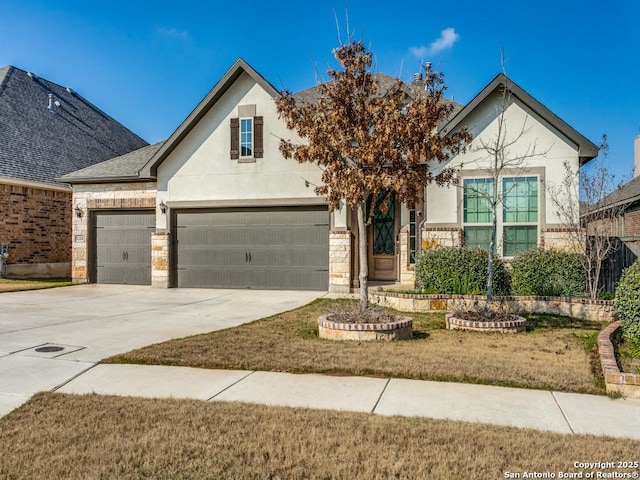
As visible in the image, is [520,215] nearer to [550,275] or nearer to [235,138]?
[550,275]

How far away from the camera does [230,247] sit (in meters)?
14.8

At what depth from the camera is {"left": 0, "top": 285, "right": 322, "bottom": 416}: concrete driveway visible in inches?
223

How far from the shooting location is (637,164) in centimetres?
2289

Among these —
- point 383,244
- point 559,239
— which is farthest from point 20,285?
point 559,239

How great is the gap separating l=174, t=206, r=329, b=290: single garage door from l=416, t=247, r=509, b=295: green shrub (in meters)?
3.83

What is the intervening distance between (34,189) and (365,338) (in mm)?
15228

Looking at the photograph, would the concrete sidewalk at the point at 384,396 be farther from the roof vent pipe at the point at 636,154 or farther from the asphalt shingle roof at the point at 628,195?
the roof vent pipe at the point at 636,154

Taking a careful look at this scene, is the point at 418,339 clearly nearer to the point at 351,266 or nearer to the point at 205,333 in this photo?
the point at 205,333

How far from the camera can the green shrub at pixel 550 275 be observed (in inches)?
405

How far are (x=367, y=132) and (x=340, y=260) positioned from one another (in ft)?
20.5

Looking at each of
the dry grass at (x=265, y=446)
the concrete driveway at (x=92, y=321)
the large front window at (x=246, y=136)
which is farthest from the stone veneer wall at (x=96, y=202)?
the dry grass at (x=265, y=446)

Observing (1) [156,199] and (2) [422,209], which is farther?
(1) [156,199]

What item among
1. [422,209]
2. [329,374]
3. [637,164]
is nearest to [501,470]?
[329,374]

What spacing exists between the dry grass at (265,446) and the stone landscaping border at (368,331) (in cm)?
308
